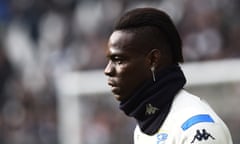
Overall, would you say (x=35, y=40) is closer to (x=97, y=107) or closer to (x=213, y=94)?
(x=97, y=107)

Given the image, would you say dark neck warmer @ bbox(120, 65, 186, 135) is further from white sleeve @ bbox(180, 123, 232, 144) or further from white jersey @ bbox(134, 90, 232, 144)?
white sleeve @ bbox(180, 123, 232, 144)

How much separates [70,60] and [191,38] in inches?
68.8

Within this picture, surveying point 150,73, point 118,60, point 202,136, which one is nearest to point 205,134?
point 202,136

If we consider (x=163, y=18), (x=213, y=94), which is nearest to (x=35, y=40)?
(x=213, y=94)

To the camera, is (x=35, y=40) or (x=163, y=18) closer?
(x=163, y=18)

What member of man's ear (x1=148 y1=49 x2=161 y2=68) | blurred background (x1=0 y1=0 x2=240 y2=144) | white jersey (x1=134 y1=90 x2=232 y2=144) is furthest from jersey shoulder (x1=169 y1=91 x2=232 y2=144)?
blurred background (x1=0 y1=0 x2=240 y2=144)

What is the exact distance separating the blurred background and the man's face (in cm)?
467

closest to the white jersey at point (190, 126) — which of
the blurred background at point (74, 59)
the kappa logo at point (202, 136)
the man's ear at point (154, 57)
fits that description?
the kappa logo at point (202, 136)

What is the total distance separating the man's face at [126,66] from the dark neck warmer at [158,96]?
31 mm

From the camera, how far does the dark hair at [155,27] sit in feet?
12.2

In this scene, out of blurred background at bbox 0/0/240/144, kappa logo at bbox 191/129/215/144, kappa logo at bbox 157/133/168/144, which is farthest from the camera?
blurred background at bbox 0/0/240/144

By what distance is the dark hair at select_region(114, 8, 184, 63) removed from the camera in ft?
12.2

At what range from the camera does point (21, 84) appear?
40.6 feet

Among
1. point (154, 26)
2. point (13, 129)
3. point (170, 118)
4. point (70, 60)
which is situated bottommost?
point (13, 129)
